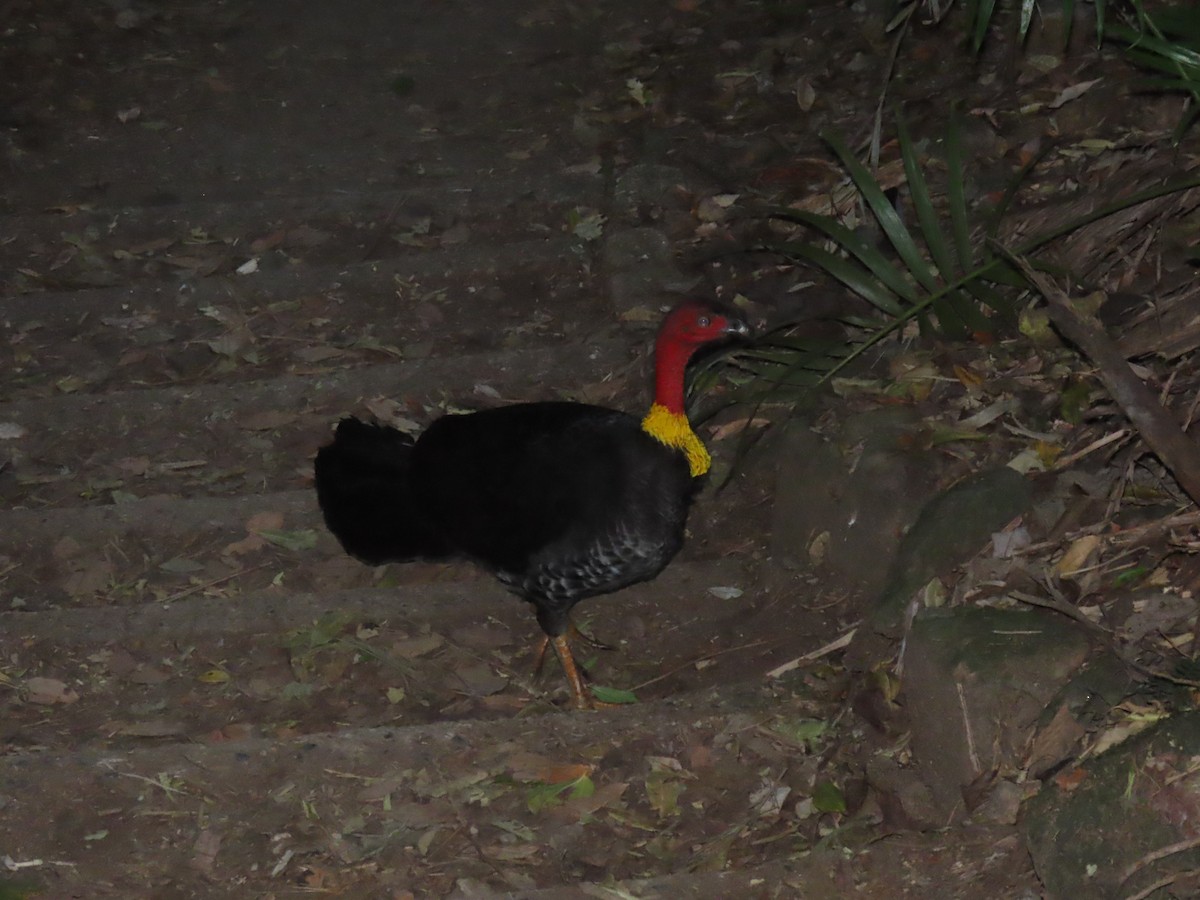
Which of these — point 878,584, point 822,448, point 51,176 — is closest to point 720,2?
point 51,176

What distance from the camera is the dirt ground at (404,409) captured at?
3.30 metres

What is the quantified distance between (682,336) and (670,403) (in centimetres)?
19

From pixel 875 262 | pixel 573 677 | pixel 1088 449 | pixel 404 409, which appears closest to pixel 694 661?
pixel 573 677

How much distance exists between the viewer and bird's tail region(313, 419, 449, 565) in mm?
4164

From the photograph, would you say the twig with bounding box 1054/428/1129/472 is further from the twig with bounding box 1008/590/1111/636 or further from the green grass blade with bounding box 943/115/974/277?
the green grass blade with bounding box 943/115/974/277

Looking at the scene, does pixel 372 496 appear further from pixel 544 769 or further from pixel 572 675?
pixel 544 769

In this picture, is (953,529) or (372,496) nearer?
(953,529)

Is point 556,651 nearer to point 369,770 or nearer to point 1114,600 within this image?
point 369,770

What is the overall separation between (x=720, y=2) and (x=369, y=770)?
5.33m

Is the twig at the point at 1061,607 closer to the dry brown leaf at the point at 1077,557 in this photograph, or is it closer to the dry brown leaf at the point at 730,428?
the dry brown leaf at the point at 1077,557

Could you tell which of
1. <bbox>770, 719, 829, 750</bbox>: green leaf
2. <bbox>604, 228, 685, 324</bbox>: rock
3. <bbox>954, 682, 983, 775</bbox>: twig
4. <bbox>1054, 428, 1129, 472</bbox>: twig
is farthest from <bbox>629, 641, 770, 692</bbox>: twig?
<bbox>604, 228, 685, 324</bbox>: rock

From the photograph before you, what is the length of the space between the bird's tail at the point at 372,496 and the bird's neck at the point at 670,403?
2.71 ft

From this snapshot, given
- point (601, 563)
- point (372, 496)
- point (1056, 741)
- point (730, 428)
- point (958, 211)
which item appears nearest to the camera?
point (1056, 741)

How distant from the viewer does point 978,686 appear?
304cm
